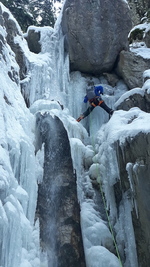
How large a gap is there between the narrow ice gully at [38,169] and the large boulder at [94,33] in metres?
1.65

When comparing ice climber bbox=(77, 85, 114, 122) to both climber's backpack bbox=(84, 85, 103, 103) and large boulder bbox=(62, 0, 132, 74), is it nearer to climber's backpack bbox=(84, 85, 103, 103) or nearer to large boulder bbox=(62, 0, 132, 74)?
climber's backpack bbox=(84, 85, 103, 103)

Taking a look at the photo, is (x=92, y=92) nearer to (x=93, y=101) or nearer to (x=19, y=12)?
(x=93, y=101)

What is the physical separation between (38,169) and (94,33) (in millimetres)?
5737

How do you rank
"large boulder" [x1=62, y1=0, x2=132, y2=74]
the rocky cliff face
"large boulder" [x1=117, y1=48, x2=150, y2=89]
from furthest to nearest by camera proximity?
1. the rocky cliff face
2. "large boulder" [x1=62, y1=0, x2=132, y2=74]
3. "large boulder" [x1=117, y1=48, x2=150, y2=89]

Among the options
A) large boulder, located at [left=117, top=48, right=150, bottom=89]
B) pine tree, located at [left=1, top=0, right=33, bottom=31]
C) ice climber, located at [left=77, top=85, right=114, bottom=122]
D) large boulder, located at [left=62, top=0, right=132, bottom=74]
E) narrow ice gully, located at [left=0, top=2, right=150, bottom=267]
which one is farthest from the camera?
pine tree, located at [left=1, top=0, right=33, bottom=31]

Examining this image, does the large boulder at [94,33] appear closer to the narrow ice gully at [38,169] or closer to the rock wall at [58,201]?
the narrow ice gully at [38,169]

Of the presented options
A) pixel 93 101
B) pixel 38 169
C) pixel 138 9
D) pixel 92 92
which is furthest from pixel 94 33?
pixel 138 9

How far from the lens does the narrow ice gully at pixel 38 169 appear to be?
4.52 m

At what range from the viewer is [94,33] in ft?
33.4

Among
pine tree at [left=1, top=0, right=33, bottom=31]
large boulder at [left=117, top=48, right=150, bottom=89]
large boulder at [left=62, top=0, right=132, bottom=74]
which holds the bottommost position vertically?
large boulder at [left=117, top=48, right=150, bottom=89]

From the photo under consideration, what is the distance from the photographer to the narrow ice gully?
452cm

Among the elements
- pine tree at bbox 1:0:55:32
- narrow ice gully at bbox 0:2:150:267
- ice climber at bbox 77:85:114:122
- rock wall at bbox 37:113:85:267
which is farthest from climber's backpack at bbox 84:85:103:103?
pine tree at bbox 1:0:55:32

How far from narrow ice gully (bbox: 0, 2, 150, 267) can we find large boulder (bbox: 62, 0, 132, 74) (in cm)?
165

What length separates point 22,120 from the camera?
631cm
